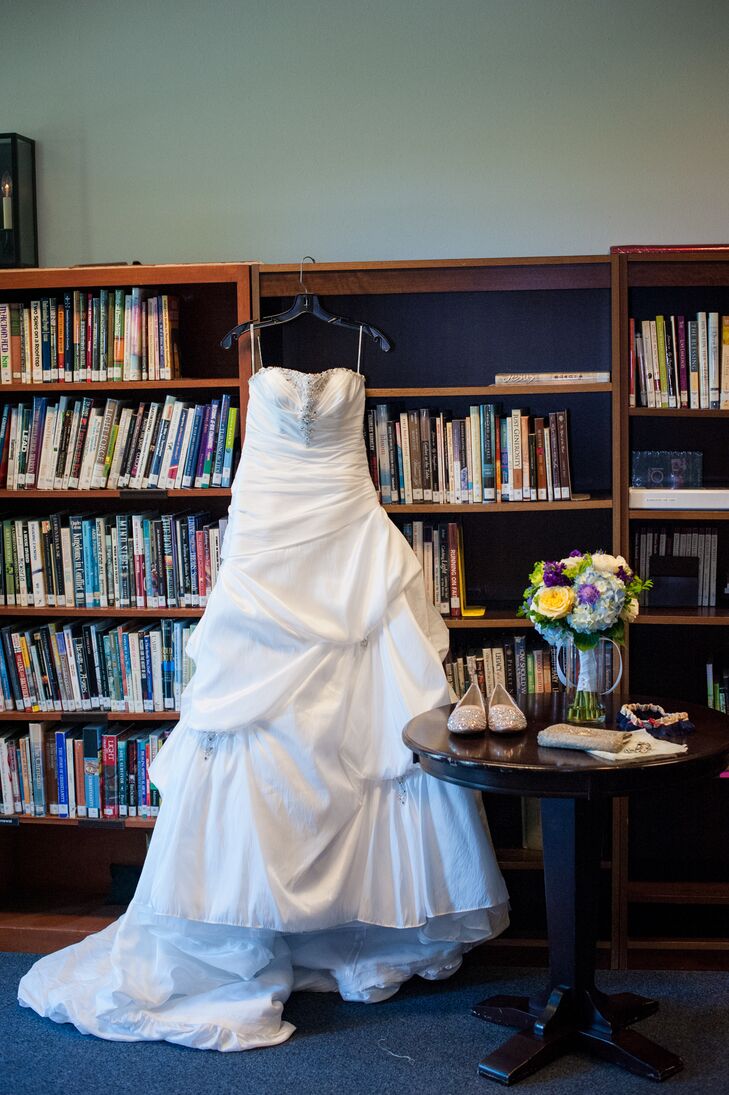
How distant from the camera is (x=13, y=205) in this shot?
3.52 metres

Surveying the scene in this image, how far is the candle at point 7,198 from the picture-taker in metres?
3.53

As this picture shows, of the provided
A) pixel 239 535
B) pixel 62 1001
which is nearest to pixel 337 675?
pixel 239 535

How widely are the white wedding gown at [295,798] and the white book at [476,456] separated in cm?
30

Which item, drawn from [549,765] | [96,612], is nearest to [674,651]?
[549,765]

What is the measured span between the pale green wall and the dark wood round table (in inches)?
66.1

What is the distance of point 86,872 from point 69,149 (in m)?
2.40

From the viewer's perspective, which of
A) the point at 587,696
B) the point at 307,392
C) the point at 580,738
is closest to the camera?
the point at 580,738

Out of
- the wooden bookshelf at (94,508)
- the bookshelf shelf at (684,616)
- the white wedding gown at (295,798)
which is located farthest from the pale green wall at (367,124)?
the bookshelf shelf at (684,616)

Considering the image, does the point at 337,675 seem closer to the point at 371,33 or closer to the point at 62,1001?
the point at 62,1001

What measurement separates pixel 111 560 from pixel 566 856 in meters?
1.61

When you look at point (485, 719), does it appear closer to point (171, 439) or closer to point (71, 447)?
point (171, 439)

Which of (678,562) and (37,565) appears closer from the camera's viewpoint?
(678,562)

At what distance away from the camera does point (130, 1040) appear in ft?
8.86

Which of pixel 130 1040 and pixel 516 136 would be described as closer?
pixel 130 1040
